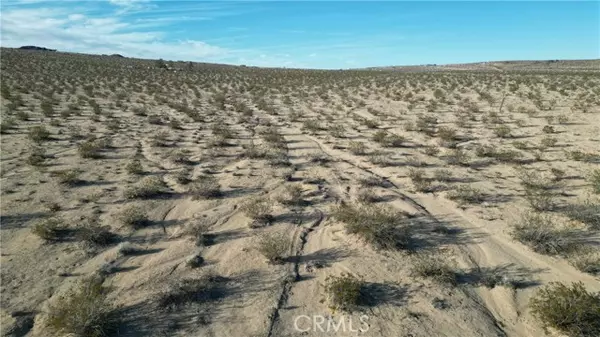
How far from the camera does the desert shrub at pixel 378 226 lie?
6328 mm

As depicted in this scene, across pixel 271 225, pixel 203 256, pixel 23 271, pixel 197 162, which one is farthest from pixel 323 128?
pixel 23 271

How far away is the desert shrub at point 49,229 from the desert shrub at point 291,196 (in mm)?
3796

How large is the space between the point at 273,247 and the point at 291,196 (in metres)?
→ 2.45

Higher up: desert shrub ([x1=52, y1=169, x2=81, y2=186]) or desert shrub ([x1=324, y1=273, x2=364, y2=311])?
desert shrub ([x1=52, y1=169, x2=81, y2=186])

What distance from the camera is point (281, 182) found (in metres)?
9.31

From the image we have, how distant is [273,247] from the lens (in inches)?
234

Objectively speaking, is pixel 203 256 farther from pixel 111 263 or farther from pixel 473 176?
pixel 473 176

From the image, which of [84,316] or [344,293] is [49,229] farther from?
[344,293]

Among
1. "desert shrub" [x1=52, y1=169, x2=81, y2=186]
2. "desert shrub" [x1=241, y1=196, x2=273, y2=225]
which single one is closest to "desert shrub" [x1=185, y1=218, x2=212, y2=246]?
"desert shrub" [x1=241, y1=196, x2=273, y2=225]

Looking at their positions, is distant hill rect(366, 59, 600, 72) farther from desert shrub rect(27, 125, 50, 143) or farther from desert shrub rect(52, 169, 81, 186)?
desert shrub rect(52, 169, 81, 186)

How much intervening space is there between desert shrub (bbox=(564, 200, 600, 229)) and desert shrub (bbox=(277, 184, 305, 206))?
4788 millimetres

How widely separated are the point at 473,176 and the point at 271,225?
5233 mm

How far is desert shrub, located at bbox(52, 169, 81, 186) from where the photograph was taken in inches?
345

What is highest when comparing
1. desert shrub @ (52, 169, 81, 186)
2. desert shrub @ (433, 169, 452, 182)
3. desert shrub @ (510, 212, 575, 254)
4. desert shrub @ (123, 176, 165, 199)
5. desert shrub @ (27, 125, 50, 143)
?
desert shrub @ (27, 125, 50, 143)
